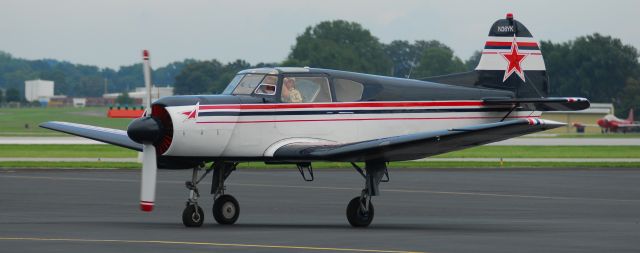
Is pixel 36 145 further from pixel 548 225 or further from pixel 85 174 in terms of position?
pixel 548 225

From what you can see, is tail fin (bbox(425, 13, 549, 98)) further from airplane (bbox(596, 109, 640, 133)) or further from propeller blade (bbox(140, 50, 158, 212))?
airplane (bbox(596, 109, 640, 133))

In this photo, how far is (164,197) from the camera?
2862 centimetres

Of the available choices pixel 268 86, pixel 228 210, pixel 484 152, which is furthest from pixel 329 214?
pixel 484 152

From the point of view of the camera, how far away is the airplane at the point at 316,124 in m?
19.8

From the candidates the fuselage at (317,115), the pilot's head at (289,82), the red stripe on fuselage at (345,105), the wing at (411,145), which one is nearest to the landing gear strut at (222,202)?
the fuselage at (317,115)

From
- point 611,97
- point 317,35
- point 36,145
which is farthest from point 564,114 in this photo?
point 36,145

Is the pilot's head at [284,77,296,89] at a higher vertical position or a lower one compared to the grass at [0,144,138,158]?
higher

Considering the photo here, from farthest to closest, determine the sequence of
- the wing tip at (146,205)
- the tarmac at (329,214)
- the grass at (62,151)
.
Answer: the grass at (62,151) < the wing tip at (146,205) < the tarmac at (329,214)

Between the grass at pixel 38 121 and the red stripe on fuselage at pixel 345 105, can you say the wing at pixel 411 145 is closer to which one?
the red stripe on fuselage at pixel 345 105

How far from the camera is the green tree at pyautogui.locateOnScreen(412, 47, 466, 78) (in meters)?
172

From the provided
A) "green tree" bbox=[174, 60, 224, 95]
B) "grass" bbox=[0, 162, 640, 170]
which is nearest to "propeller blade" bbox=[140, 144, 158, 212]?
"grass" bbox=[0, 162, 640, 170]

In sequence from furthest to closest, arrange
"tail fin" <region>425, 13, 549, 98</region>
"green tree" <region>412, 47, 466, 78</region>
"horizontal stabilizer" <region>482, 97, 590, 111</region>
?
"green tree" <region>412, 47, 466, 78</region> < "tail fin" <region>425, 13, 549, 98</region> < "horizontal stabilizer" <region>482, 97, 590, 111</region>

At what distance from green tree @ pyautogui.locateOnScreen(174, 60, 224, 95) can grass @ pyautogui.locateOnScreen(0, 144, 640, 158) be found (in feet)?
300

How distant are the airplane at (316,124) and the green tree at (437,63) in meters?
147
